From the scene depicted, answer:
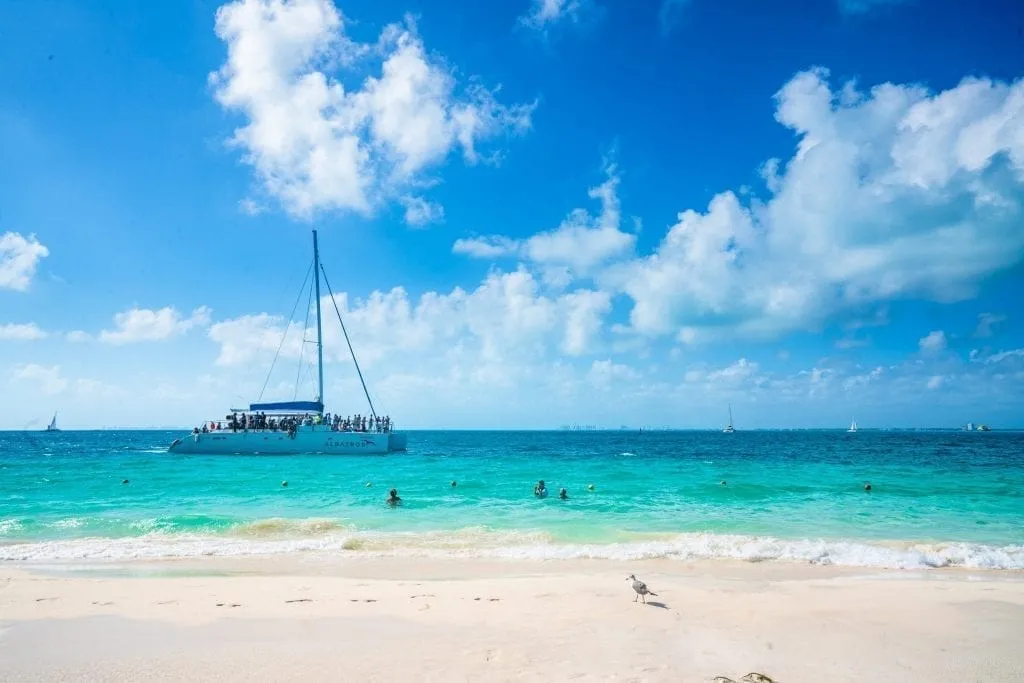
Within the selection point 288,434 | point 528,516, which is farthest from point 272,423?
point 528,516

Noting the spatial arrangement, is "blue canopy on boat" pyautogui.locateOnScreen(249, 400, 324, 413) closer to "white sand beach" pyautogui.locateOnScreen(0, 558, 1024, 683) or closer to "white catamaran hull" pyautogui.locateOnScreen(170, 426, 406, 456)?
"white catamaran hull" pyautogui.locateOnScreen(170, 426, 406, 456)

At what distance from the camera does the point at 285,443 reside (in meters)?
48.8

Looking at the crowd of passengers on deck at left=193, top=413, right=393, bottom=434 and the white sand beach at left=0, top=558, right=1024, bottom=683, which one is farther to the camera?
the crowd of passengers on deck at left=193, top=413, right=393, bottom=434

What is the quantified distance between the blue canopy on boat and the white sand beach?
128ft

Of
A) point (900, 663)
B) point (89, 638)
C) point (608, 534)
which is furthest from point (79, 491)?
point (900, 663)

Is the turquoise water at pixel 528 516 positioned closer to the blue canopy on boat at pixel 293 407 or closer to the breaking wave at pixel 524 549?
the breaking wave at pixel 524 549

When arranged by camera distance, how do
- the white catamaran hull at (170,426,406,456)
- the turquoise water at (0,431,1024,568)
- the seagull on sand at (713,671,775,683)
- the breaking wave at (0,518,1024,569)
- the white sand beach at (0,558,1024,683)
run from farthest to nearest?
1. the white catamaran hull at (170,426,406,456)
2. the turquoise water at (0,431,1024,568)
3. the breaking wave at (0,518,1024,569)
4. the white sand beach at (0,558,1024,683)
5. the seagull on sand at (713,671,775,683)

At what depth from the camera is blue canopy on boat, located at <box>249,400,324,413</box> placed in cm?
4988

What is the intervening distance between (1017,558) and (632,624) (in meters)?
10.9

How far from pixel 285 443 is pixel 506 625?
151ft

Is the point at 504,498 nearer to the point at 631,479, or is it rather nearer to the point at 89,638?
the point at 631,479

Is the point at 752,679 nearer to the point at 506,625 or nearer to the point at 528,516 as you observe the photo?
the point at 506,625

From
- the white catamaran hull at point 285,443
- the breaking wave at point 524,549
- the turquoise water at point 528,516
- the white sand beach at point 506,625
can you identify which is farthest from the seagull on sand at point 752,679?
the white catamaran hull at point 285,443

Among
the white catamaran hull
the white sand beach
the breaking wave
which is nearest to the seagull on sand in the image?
the white sand beach
